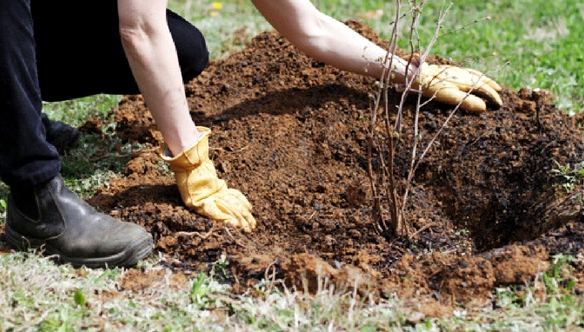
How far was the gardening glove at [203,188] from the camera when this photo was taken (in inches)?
110

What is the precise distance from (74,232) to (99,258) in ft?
0.44

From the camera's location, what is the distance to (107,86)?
11.4 ft

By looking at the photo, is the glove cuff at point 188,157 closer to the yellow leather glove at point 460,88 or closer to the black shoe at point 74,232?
the black shoe at point 74,232

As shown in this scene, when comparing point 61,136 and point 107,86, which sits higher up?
point 107,86

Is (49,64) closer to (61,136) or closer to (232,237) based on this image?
(61,136)

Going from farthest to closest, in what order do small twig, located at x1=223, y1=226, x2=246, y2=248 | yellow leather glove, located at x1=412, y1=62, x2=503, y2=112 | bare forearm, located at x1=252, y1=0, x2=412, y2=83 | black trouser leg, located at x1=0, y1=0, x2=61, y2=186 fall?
yellow leather glove, located at x1=412, y1=62, x2=503, y2=112
bare forearm, located at x1=252, y1=0, x2=412, y2=83
small twig, located at x1=223, y1=226, x2=246, y2=248
black trouser leg, located at x1=0, y1=0, x2=61, y2=186

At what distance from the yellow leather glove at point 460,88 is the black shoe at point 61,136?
1752 millimetres

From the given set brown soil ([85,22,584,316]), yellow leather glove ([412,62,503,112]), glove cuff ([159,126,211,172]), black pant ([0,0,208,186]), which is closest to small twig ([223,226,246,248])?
brown soil ([85,22,584,316])

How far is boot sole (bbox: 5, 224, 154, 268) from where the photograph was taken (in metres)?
2.63

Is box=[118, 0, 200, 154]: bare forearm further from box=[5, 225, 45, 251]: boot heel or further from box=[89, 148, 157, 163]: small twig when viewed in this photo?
box=[89, 148, 157, 163]: small twig

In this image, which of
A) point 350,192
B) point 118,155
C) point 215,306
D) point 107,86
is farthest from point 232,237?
point 107,86

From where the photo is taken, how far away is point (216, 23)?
561 cm

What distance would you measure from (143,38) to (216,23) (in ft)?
10.0

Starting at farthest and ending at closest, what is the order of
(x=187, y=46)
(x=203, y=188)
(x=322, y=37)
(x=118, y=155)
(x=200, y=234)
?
1. (x=118, y=155)
2. (x=187, y=46)
3. (x=322, y=37)
4. (x=203, y=188)
5. (x=200, y=234)
